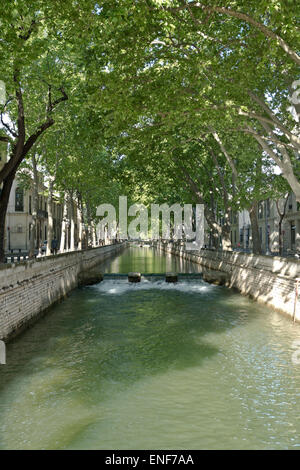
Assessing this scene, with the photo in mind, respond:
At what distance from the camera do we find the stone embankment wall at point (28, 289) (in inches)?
505

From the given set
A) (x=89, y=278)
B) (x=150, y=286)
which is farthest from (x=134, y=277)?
(x=89, y=278)

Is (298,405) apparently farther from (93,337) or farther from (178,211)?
(178,211)

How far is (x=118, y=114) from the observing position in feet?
56.2

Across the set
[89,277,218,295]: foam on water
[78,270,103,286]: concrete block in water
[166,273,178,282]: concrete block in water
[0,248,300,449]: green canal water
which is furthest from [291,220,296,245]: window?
[0,248,300,449]: green canal water

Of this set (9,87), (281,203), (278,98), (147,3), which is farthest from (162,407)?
(281,203)

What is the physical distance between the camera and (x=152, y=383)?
32.7 feet

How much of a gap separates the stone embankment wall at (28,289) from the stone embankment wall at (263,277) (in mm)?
8706

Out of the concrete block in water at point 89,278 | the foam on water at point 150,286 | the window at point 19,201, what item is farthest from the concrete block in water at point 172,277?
the window at point 19,201

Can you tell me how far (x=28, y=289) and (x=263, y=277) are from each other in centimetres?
1006

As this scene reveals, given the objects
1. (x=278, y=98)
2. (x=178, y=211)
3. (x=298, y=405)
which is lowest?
(x=298, y=405)

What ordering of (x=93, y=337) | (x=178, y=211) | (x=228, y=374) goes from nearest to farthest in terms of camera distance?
(x=228, y=374) → (x=93, y=337) → (x=178, y=211)

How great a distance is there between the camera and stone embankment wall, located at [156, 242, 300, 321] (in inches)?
645

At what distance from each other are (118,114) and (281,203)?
47.7 m

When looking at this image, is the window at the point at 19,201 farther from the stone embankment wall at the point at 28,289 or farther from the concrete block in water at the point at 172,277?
the stone embankment wall at the point at 28,289
